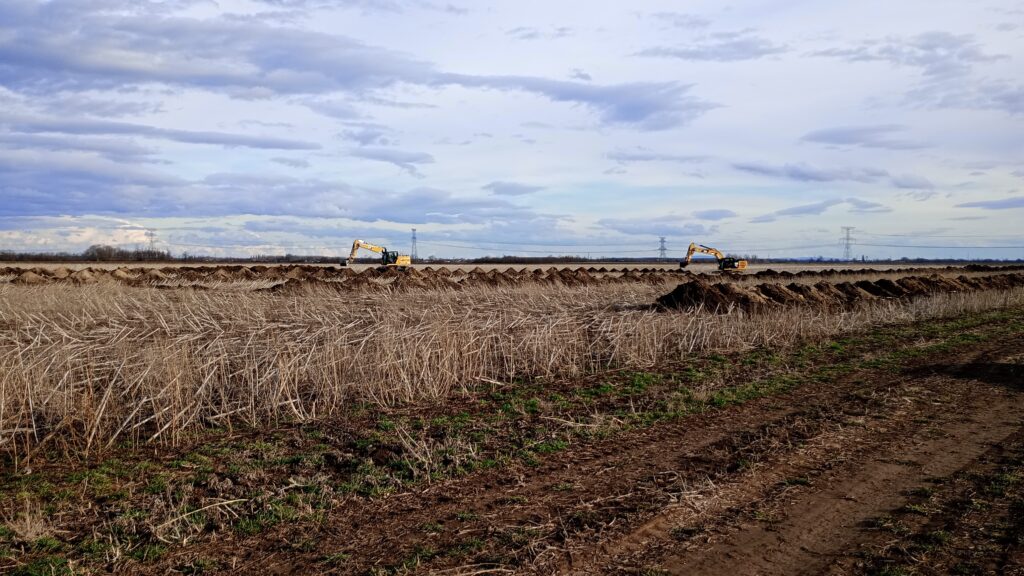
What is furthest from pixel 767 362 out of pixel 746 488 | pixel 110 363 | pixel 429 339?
pixel 110 363

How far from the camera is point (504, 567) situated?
13.7 ft

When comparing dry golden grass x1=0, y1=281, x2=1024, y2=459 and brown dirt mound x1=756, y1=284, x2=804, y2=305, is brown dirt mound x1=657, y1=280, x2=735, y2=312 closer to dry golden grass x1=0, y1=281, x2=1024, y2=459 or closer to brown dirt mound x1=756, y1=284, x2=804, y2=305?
dry golden grass x1=0, y1=281, x2=1024, y2=459

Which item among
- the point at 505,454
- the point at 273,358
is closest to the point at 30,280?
the point at 273,358

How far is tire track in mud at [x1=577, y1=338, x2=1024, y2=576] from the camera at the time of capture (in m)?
4.31

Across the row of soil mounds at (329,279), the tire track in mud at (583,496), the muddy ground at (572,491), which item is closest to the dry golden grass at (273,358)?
the muddy ground at (572,491)

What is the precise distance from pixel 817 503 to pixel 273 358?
698 centimetres

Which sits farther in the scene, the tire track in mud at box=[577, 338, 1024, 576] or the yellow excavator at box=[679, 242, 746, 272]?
the yellow excavator at box=[679, 242, 746, 272]

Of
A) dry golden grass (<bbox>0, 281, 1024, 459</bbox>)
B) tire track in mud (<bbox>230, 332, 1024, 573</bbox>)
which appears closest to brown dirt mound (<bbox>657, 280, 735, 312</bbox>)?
dry golden grass (<bbox>0, 281, 1024, 459</bbox>)

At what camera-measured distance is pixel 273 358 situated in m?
9.45

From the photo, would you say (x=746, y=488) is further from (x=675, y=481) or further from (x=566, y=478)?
(x=566, y=478)

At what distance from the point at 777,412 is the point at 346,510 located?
5436mm

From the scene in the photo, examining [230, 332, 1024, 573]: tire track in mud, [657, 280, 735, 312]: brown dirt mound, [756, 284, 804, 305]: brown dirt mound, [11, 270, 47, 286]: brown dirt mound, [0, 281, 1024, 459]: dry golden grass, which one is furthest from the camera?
[11, 270, 47, 286]: brown dirt mound

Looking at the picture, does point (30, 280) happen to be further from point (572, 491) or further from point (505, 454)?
point (572, 491)

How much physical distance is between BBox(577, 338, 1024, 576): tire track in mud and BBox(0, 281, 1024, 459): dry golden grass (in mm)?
4857
